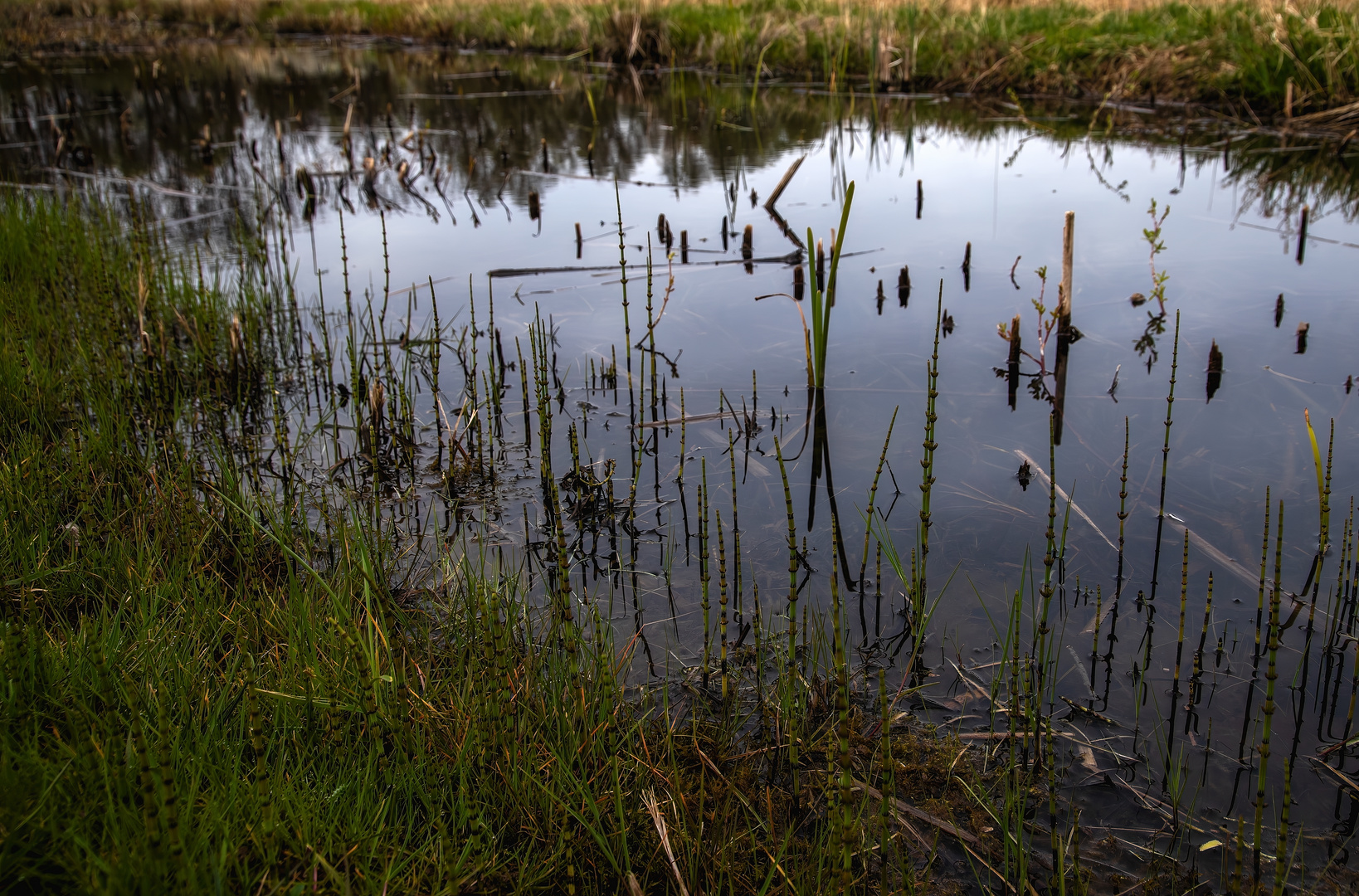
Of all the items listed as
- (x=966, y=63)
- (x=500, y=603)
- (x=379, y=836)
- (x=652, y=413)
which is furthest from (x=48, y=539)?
(x=966, y=63)

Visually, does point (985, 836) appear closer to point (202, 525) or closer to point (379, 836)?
point (379, 836)

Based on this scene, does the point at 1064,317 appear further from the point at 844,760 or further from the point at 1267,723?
the point at 844,760

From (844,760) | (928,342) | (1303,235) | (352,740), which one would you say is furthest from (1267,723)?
(1303,235)

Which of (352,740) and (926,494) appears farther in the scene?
(926,494)

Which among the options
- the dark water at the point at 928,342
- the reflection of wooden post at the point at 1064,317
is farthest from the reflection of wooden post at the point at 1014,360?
the reflection of wooden post at the point at 1064,317

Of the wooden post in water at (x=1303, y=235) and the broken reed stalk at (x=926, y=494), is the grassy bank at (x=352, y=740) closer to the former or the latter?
the broken reed stalk at (x=926, y=494)

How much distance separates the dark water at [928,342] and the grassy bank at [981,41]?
70 centimetres

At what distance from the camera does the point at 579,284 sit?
5.44 m

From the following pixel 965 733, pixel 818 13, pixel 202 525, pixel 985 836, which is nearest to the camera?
pixel 985 836

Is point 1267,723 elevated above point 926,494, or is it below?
below

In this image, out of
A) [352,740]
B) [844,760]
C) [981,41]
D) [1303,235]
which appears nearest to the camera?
[844,760]

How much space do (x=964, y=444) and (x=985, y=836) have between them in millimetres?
1968

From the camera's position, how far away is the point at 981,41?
1216cm

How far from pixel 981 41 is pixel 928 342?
9513mm
